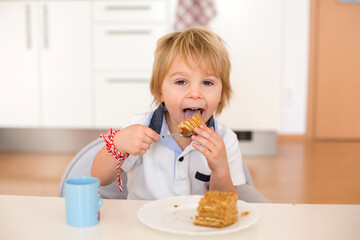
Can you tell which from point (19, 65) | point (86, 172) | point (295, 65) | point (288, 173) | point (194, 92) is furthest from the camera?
point (295, 65)

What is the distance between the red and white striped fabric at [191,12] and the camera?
2881 millimetres

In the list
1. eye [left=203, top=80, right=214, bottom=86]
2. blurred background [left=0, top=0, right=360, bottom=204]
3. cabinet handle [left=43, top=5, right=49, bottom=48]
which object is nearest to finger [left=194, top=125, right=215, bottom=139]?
eye [left=203, top=80, right=214, bottom=86]

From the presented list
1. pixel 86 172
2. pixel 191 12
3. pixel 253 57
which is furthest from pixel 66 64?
pixel 86 172

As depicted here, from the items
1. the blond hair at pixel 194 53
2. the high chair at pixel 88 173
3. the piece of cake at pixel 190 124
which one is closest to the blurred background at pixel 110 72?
the high chair at pixel 88 173

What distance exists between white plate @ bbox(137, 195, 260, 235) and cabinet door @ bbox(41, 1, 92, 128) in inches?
92.4

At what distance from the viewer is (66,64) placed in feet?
9.81

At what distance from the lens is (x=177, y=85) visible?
1106 mm

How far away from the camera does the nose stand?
1.06 meters

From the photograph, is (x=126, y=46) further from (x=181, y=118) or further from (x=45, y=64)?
(x=181, y=118)

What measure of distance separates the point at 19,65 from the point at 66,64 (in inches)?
13.8

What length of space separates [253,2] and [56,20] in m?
1.40

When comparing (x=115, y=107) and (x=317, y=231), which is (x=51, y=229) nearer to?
(x=317, y=231)

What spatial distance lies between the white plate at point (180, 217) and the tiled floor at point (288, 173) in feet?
4.80

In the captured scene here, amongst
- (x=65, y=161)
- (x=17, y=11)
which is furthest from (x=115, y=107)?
(x=17, y=11)
